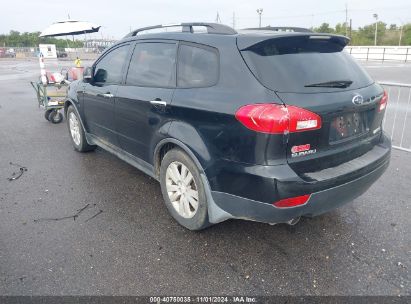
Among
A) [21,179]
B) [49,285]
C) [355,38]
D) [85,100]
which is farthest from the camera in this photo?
[355,38]

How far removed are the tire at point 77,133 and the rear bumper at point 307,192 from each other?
3.21 m

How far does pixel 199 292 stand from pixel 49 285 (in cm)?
112

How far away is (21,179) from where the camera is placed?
444 centimetres

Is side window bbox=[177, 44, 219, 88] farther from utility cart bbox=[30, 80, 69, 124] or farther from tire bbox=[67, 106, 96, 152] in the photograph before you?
utility cart bbox=[30, 80, 69, 124]

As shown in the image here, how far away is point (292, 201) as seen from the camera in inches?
96.3

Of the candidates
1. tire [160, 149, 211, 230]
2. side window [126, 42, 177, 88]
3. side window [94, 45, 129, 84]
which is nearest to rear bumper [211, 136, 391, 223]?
tire [160, 149, 211, 230]

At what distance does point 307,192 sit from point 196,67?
1407 millimetres

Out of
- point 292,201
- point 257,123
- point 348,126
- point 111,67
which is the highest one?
point 111,67

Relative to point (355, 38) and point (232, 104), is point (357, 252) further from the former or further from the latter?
point (355, 38)

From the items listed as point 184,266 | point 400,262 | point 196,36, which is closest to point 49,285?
point 184,266

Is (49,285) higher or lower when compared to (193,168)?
lower

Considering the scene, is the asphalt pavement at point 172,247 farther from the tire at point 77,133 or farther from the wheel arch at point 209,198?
the tire at point 77,133

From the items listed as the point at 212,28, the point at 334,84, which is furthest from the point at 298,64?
the point at 212,28

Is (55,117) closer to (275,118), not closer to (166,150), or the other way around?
(166,150)
